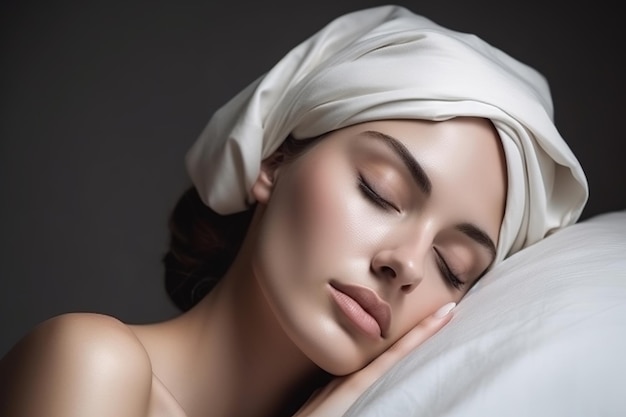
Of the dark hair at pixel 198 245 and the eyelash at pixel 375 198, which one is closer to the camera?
the eyelash at pixel 375 198

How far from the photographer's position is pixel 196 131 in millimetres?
2555

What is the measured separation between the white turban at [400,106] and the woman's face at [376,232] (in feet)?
0.11

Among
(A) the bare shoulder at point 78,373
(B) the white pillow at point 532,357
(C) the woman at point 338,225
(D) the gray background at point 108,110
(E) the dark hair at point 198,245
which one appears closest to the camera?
(B) the white pillow at point 532,357

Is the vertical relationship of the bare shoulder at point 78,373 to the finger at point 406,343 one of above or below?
above

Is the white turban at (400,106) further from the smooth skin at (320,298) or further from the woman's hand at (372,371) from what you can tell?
the woman's hand at (372,371)

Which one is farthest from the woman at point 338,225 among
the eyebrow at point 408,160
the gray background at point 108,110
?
the gray background at point 108,110

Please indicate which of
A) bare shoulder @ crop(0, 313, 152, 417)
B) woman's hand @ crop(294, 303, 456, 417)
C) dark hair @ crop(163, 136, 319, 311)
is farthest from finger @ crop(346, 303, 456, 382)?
dark hair @ crop(163, 136, 319, 311)

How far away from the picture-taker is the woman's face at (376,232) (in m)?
1.36

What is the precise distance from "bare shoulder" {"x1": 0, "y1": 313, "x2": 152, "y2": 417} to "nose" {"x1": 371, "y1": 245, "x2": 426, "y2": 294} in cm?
38

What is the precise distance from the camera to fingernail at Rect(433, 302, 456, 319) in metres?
1.42

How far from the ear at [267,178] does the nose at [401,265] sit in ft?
1.14

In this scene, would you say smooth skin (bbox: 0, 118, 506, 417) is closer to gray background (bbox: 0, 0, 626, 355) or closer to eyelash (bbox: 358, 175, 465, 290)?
eyelash (bbox: 358, 175, 465, 290)

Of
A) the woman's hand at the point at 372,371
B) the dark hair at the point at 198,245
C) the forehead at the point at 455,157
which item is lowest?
the woman's hand at the point at 372,371

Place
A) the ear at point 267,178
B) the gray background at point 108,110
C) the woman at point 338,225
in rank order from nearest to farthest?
the woman at point 338,225
the ear at point 267,178
the gray background at point 108,110
